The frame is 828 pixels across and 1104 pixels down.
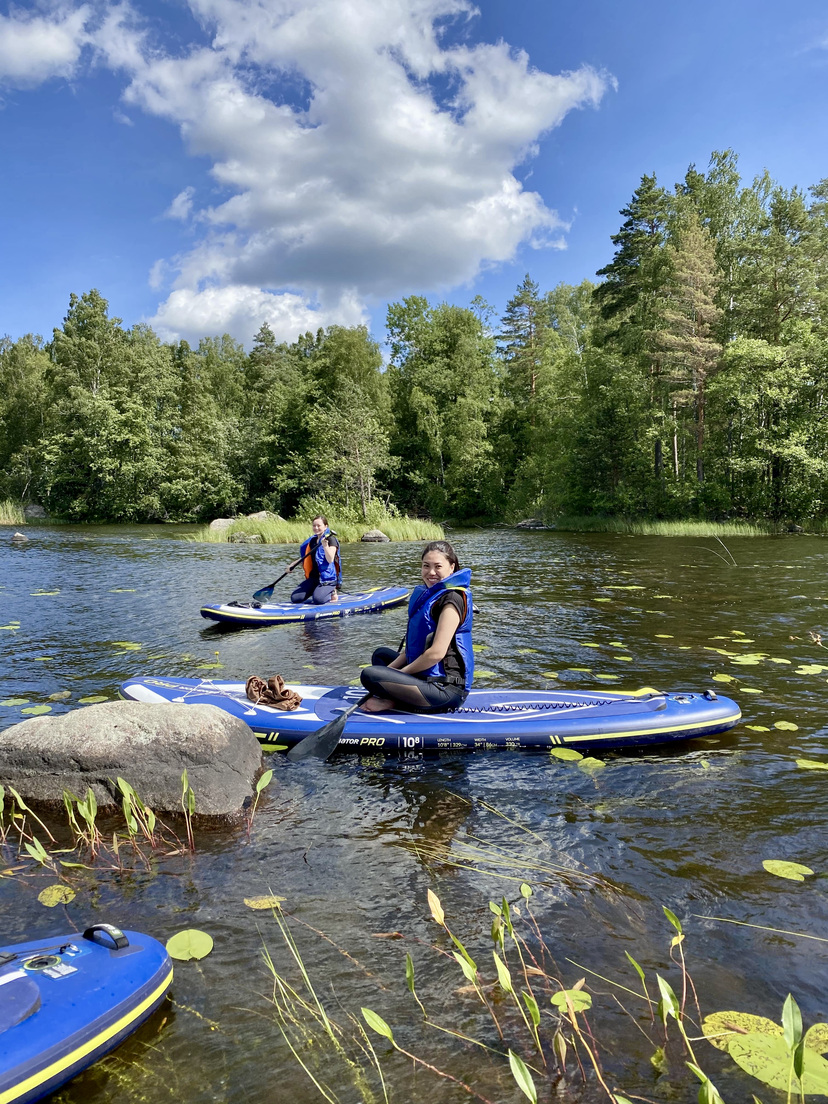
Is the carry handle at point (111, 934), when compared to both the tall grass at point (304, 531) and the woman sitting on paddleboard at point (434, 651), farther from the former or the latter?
the tall grass at point (304, 531)

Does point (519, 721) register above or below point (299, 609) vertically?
below

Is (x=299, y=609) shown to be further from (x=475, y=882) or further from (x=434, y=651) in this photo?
(x=475, y=882)

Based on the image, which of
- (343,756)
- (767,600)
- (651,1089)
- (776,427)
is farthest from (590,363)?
(651,1089)

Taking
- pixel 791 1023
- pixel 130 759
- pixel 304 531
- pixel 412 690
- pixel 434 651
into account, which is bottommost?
pixel 130 759

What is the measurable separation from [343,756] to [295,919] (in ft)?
6.43

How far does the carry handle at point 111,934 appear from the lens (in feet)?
7.82

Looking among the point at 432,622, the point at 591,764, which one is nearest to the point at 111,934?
the point at 432,622

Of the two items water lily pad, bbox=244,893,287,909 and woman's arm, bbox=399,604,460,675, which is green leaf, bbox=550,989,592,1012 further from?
woman's arm, bbox=399,604,460,675

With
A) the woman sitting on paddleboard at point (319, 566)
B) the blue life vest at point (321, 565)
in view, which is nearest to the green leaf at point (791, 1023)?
the woman sitting on paddleboard at point (319, 566)

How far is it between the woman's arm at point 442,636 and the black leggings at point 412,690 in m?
0.16

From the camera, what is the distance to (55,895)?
10.2 feet

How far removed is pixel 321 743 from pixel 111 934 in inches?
90.7

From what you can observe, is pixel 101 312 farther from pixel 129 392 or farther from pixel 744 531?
pixel 744 531

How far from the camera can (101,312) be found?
41.9 m
